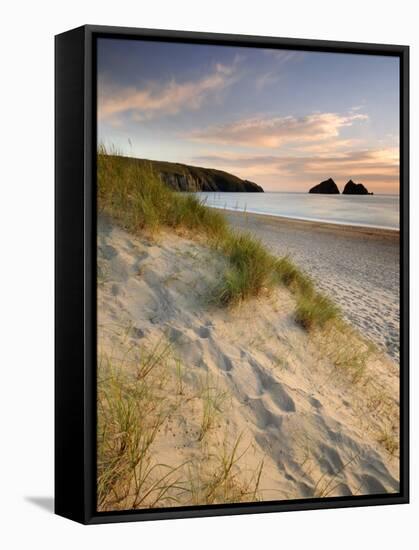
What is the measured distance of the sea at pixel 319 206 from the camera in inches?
232

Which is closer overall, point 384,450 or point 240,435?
point 240,435

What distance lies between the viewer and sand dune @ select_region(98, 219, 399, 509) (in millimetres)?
5641

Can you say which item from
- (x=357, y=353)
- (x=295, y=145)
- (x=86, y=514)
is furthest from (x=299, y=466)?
(x=295, y=145)

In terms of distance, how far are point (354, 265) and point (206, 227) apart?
0.87 m

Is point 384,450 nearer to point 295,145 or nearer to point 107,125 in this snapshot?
point 295,145

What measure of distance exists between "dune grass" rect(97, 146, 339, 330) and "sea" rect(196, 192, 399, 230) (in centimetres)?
11

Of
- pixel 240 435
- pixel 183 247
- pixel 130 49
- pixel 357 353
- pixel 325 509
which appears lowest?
pixel 325 509

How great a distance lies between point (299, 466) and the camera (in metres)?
5.87

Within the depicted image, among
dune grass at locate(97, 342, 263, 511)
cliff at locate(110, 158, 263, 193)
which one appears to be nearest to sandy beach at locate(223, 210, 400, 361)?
cliff at locate(110, 158, 263, 193)

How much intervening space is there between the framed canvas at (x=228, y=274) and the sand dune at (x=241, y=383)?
1 centimetres

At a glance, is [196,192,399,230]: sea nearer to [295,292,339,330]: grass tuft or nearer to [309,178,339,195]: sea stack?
[309,178,339,195]: sea stack

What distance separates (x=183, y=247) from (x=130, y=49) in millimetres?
1029

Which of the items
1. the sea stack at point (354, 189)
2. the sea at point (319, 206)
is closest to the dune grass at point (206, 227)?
the sea at point (319, 206)

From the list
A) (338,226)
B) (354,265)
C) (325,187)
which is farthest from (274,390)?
(325,187)
